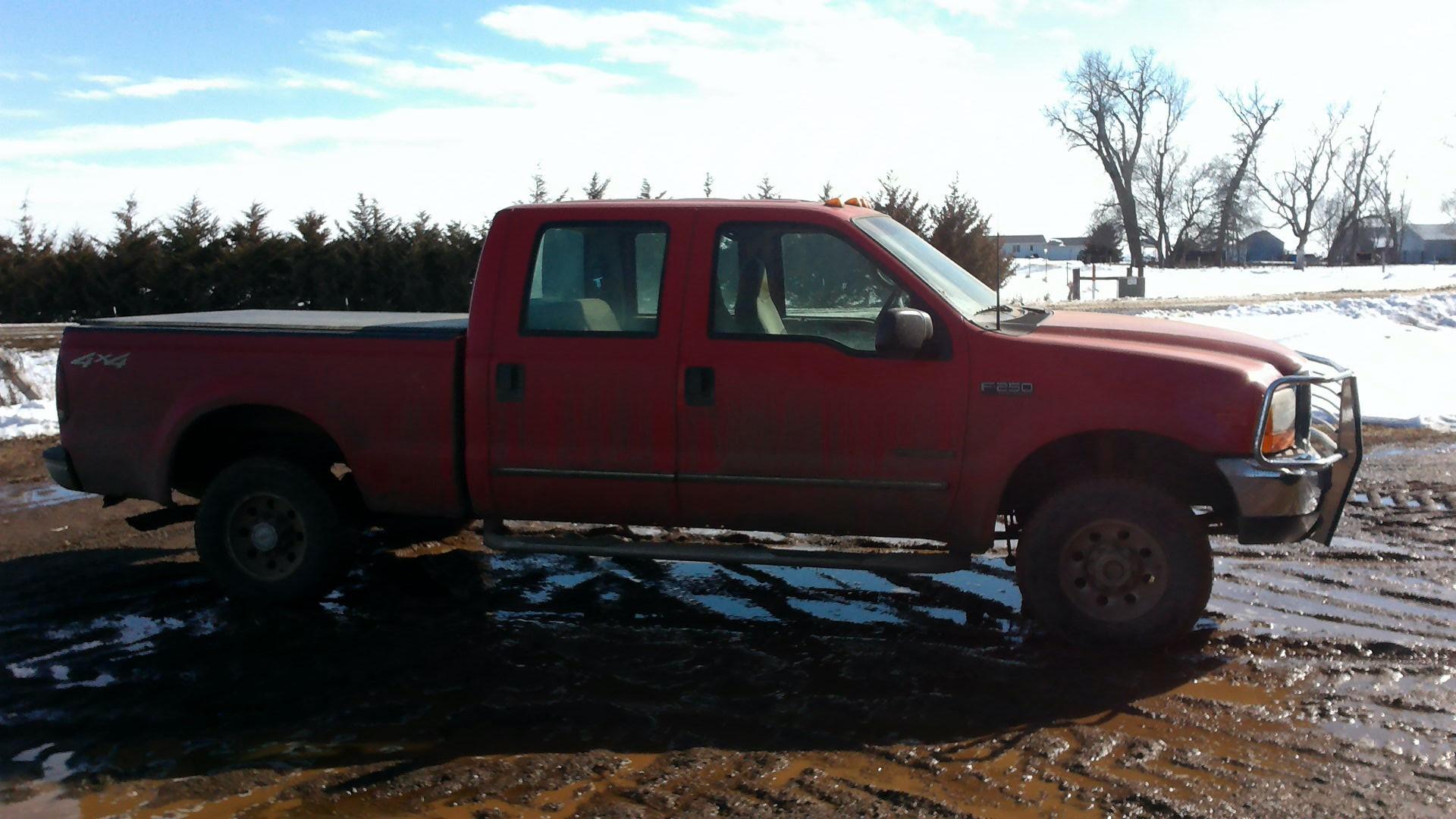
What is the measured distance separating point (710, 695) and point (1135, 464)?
7.13ft

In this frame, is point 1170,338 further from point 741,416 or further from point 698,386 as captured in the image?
point 698,386

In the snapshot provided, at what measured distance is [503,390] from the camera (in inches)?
227

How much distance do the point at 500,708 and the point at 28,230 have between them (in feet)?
82.8

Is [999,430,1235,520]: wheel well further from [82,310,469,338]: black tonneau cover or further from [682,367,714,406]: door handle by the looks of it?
[82,310,469,338]: black tonneau cover

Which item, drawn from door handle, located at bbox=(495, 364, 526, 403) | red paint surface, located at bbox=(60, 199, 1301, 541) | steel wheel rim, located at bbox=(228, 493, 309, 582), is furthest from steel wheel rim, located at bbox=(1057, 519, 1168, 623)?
steel wheel rim, located at bbox=(228, 493, 309, 582)

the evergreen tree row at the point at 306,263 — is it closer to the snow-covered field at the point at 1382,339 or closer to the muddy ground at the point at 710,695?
the snow-covered field at the point at 1382,339

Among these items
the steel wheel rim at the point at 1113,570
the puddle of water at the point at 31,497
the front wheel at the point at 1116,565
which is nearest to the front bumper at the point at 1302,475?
the front wheel at the point at 1116,565

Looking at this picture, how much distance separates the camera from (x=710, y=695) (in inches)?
193

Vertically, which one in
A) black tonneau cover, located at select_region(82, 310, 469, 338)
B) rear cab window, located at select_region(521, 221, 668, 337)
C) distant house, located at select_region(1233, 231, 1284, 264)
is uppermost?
distant house, located at select_region(1233, 231, 1284, 264)

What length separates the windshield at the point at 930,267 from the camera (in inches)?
220

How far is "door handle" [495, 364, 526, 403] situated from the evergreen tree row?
14.7m

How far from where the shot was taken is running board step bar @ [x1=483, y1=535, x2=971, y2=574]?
548 centimetres

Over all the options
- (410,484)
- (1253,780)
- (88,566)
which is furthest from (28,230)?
(1253,780)

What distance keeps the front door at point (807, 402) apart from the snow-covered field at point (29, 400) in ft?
26.3
